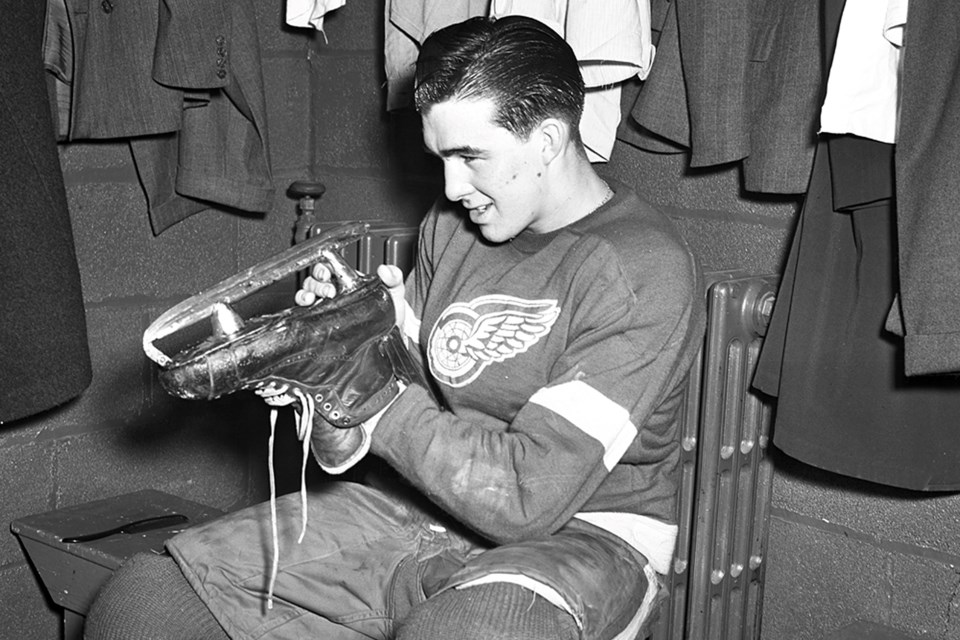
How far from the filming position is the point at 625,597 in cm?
142

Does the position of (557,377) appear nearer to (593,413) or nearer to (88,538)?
(593,413)

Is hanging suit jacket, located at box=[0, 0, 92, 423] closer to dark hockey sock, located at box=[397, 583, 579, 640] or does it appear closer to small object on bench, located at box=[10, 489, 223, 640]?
small object on bench, located at box=[10, 489, 223, 640]

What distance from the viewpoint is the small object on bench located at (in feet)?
6.82

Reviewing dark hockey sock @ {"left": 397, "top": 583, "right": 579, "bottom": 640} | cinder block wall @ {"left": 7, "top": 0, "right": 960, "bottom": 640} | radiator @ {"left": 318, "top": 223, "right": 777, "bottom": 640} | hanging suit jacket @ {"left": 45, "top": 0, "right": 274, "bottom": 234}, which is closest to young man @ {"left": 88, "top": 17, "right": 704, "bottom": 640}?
dark hockey sock @ {"left": 397, "top": 583, "right": 579, "bottom": 640}

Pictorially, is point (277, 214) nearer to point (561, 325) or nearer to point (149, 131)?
point (149, 131)

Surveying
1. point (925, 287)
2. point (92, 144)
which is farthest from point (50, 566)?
point (925, 287)

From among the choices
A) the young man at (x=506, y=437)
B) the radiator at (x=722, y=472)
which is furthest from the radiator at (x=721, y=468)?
the young man at (x=506, y=437)

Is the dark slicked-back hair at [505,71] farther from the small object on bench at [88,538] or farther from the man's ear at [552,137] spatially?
the small object on bench at [88,538]

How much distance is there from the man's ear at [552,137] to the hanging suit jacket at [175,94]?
2.88 feet

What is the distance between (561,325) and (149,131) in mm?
1004

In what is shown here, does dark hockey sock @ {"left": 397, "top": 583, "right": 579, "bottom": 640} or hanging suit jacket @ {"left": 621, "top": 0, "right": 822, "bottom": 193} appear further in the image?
hanging suit jacket @ {"left": 621, "top": 0, "right": 822, "bottom": 193}

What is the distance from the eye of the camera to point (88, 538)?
7.03 feet

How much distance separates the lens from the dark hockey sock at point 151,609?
146 cm

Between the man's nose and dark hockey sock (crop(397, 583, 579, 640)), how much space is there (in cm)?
47
